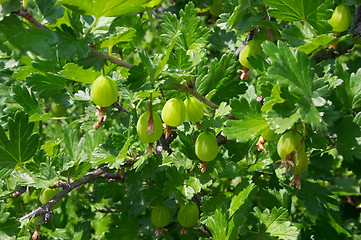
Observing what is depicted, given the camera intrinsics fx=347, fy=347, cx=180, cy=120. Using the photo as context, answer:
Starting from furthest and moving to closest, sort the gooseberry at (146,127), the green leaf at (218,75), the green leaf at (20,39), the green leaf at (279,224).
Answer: the green leaf at (279,224), the green leaf at (218,75), the gooseberry at (146,127), the green leaf at (20,39)

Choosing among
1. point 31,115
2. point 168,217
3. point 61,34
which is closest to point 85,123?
point 31,115

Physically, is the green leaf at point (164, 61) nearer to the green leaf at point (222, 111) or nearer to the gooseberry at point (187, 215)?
the green leaf at point (222, 111)

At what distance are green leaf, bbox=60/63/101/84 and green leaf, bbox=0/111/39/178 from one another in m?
0.24

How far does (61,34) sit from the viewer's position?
0.80m

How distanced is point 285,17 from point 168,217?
0.79 m

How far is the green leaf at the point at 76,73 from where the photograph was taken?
3.17 feet

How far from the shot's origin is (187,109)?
959 millimetres

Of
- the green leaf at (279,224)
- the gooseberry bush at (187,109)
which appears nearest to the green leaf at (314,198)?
the gooseberry bush at (187,109)

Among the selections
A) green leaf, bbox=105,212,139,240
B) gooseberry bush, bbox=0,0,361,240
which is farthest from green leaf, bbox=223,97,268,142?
green leaf, bbox=105,212,139,240

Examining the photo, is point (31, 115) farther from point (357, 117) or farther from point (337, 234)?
point (337, 234)

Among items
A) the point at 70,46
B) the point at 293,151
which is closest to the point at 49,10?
the point at 70,46

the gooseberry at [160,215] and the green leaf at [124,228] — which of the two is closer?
the gooseberry at [160,215]

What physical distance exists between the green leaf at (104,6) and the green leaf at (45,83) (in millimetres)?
527

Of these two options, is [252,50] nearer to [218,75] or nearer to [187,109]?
[218,75]
